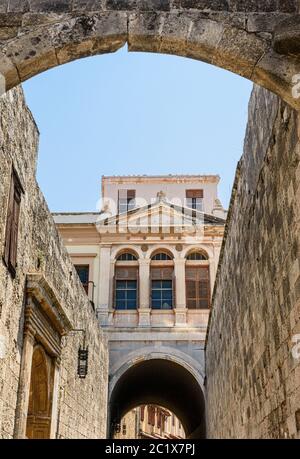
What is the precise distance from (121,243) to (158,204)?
1987mm

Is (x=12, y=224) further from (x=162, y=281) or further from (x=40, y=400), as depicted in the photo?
(x=162, y=281)

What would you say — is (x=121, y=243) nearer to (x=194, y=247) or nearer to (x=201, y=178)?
(x=194, y=247)

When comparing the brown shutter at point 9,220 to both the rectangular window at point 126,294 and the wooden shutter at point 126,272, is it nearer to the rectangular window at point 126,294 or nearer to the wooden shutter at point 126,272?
the rectangular window at point 126,294

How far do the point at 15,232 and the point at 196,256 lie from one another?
1302 centimetres

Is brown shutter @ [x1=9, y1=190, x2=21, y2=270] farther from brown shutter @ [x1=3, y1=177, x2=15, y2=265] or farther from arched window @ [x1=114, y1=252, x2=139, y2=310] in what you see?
arched window @ [x1=114, y1=252, x2=139, y2=310]

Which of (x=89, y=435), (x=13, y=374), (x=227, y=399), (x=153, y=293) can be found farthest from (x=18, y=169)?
(x=153, y=293)

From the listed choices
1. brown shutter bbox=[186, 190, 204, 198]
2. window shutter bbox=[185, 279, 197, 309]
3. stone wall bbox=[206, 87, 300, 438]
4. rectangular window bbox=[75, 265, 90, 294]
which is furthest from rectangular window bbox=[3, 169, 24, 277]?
brown shutter bbox=[186, 190, 204, 198]

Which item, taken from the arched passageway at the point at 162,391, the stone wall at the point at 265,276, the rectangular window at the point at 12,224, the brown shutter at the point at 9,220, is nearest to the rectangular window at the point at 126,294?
the arched passageway at the point at 162,391

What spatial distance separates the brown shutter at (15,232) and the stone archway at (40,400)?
7.90 ft

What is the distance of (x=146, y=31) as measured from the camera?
4418mm

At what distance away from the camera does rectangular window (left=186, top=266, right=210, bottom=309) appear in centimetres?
1880

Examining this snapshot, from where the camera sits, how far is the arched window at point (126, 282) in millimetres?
18797

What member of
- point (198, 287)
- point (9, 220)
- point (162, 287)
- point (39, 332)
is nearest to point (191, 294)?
point (198, 287)

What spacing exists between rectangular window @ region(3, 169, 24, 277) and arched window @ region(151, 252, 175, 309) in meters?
12.1
